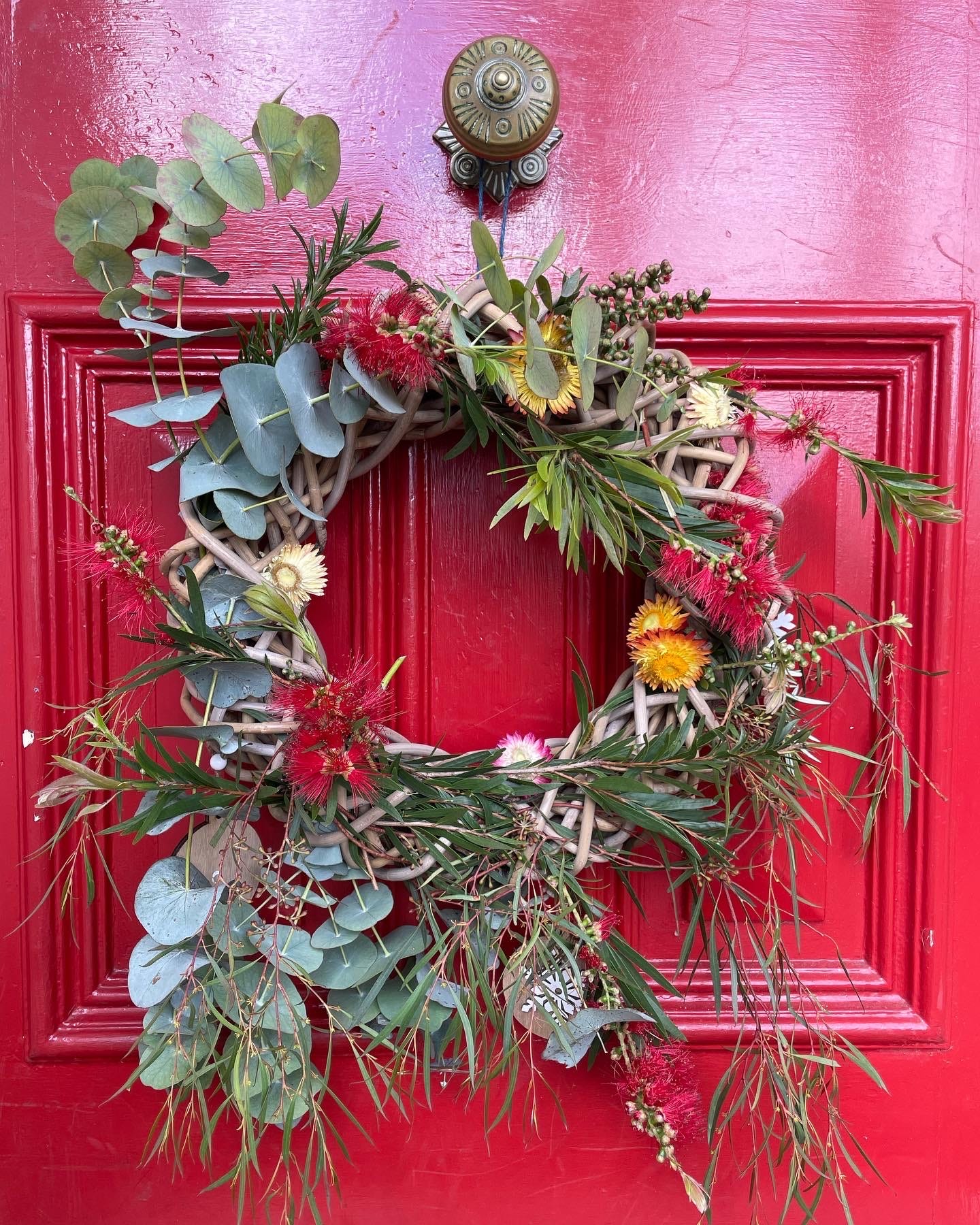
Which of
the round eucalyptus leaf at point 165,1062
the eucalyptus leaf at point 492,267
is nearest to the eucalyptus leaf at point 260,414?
the eucalyptus leaf at point 492,267

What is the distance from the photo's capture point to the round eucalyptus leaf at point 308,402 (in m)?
0.70

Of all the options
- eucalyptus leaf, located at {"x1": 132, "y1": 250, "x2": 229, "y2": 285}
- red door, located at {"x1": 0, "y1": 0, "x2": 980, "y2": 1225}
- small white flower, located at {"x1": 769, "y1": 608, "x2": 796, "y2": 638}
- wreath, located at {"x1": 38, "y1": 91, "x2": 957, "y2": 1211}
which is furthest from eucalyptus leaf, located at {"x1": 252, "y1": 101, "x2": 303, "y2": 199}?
small white flower, located at {"x1": 769, "y1": 608, "x2": 796, "y2": 638}

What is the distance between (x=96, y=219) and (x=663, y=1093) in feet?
3.37

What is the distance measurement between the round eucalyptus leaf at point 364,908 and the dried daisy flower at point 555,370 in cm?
48

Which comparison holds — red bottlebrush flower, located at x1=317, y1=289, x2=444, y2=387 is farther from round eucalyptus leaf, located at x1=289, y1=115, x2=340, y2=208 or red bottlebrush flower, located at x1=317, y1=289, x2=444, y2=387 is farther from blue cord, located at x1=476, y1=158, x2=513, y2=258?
blue cord, located at x1=476, y1=158, x2=513, y2=258

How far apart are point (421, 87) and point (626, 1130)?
1207mm

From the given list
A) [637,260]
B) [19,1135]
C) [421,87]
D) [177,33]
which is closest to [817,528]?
[637,260]

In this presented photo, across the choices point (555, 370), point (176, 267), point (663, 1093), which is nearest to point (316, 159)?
point (176, 267)

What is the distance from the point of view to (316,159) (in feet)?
2.21

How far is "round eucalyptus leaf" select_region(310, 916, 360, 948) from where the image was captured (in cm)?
77

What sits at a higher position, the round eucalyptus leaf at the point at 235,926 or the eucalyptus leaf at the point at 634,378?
the eucalyptus leaf at the point at 634,378

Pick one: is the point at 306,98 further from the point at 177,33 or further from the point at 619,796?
Answer: the point at 619,796

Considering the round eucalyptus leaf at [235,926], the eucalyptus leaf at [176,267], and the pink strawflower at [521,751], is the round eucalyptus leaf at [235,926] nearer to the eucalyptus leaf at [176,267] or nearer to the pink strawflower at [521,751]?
the pink strawflower at [521,751]

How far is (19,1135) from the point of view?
91 centimetres
